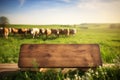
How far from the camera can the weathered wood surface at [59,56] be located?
3.65m

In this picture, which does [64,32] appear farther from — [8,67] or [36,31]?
[8,67]

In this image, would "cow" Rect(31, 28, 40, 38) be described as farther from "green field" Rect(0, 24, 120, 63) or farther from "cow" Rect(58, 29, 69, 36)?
"cow" Rect(58, 29, 69, 36)

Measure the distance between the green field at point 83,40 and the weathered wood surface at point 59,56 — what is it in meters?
0.38

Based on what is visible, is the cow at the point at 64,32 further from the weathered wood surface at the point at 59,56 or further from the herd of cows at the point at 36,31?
the weathered wood surface at the point at 59,56

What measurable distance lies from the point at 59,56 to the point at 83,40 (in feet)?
2.00

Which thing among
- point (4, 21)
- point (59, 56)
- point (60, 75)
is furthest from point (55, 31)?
point (60, 75)

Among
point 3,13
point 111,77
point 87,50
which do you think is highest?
point 3,13

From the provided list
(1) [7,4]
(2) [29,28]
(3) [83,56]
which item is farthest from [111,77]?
(1) [7,4]

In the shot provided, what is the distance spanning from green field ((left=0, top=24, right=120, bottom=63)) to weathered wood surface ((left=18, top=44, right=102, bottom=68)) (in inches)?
15.1

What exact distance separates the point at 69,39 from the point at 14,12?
2.70 feet

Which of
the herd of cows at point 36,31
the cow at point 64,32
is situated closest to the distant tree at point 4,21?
the herd of cows at point 36,31

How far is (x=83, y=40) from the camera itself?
13.8 feet

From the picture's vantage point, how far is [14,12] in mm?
4152

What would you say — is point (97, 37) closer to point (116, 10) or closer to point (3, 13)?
point (116, 10)
